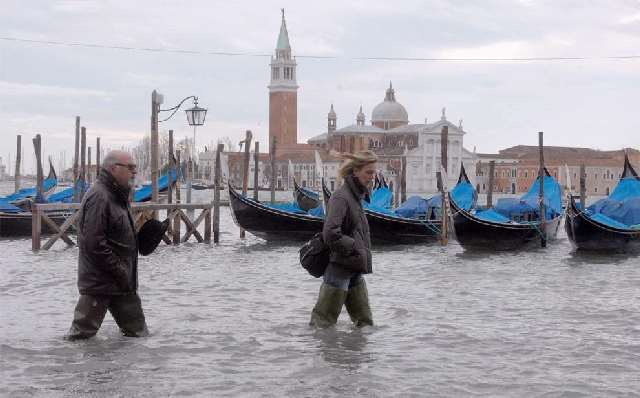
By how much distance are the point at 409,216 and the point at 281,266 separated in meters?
7.88

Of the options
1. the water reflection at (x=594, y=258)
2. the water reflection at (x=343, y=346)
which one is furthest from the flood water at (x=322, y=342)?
the water reflection at (x=594, y=258)

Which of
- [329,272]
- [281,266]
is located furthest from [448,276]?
[329,272]

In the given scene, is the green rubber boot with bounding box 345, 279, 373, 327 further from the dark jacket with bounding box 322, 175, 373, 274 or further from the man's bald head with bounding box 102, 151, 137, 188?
the man's bald head with bounding box 102, 151, 137, 188

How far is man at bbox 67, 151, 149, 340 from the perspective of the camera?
5.52m

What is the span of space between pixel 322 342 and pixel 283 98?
106 metres

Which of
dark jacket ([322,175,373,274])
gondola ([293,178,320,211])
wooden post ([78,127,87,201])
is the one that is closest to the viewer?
dark jacket ([322,175,373,274])

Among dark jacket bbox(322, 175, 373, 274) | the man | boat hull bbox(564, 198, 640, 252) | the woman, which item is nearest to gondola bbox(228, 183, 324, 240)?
boat hull bbox(564, 198, 640, 252)

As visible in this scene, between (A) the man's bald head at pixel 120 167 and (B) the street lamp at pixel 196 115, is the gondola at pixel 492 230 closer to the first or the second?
(B) the street lamp at pixel 196 115

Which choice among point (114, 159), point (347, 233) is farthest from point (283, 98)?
point (114, 159)

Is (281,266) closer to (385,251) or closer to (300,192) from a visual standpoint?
(385,251)

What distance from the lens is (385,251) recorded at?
19328 mm

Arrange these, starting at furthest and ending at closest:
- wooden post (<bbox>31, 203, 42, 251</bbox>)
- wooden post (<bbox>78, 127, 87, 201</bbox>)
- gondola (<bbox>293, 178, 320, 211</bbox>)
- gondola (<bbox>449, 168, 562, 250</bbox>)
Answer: gondola (<bbox>293, 178, 320, 211</bbox>), wooden post (<bbox>78, 127, 87, 201</bbox>), gondola (<bbox>449, 168, 562, 250</bbox>), wooden post (<bbox>31, 203, 42, 251</bbox>)

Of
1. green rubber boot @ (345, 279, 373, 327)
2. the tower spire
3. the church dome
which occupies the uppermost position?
the tower spire

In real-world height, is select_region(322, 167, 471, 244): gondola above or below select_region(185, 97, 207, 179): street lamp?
below
